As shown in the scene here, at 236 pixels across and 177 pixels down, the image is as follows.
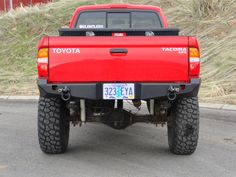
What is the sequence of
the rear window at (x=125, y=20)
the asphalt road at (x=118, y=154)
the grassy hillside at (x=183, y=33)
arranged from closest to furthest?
the asphalt road at (x=118, y=154), the rear window at (x=125, y=20), the grassy hillside at (x=183, y=33)

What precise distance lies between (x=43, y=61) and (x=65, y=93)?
→ 16.7 inches

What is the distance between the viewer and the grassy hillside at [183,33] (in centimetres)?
1098

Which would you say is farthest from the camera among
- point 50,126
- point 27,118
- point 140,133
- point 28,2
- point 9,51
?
point 28,2

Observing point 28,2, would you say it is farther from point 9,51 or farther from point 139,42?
point 139,42

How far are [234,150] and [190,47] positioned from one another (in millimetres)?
1665

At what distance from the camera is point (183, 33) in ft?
46.1

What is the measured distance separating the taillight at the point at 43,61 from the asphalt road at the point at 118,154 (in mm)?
1056

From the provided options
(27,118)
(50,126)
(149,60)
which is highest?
(149,60)

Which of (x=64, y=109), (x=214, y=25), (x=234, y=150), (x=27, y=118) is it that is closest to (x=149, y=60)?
(x=64, y=109)

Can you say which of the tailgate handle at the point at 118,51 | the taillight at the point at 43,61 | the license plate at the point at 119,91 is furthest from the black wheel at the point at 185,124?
the taillight at the point at 43,61

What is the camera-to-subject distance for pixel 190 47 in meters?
5.27

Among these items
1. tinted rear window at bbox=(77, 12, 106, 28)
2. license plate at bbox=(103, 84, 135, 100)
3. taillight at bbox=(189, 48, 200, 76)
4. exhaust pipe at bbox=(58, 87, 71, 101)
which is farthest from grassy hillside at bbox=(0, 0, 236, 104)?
exhaust pipe at bbox=(58, 87, 71, 101)

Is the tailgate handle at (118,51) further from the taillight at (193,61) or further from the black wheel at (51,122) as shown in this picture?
the black wheel at (51,122)

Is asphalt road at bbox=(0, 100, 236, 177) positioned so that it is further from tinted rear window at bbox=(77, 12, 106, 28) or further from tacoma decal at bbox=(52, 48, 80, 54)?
tinted rear window at bbox=(77, 12, 106, 28)
